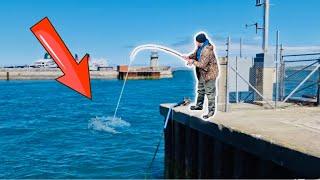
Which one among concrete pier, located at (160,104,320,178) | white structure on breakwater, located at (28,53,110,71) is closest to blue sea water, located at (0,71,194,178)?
concrete pier, located at (160,104,320,178)

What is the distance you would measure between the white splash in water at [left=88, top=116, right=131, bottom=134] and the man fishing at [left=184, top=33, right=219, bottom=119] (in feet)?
71.2

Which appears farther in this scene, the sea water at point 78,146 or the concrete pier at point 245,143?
the sea water at point 78,146

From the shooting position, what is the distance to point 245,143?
995cm

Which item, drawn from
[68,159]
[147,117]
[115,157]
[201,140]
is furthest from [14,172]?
[147,117]

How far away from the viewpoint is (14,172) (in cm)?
1967

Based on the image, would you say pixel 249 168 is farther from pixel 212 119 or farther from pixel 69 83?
pixel 69 83

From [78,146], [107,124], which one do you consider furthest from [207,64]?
[107,124]

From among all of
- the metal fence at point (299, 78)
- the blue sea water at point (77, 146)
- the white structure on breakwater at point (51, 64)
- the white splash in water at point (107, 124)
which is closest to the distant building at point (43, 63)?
the white structure on breakwater at point (51, 64)

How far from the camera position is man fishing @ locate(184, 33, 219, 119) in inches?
371

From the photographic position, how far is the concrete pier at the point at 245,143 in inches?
339

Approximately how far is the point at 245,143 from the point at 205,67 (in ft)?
6.36

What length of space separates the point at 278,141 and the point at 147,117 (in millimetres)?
32719

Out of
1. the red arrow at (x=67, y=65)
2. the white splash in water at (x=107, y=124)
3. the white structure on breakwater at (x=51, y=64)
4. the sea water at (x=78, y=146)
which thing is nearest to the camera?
the red arrow at (x=67, y=65)

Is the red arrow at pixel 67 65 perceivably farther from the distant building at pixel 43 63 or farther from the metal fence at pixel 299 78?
the distant building at pixel 43 63
